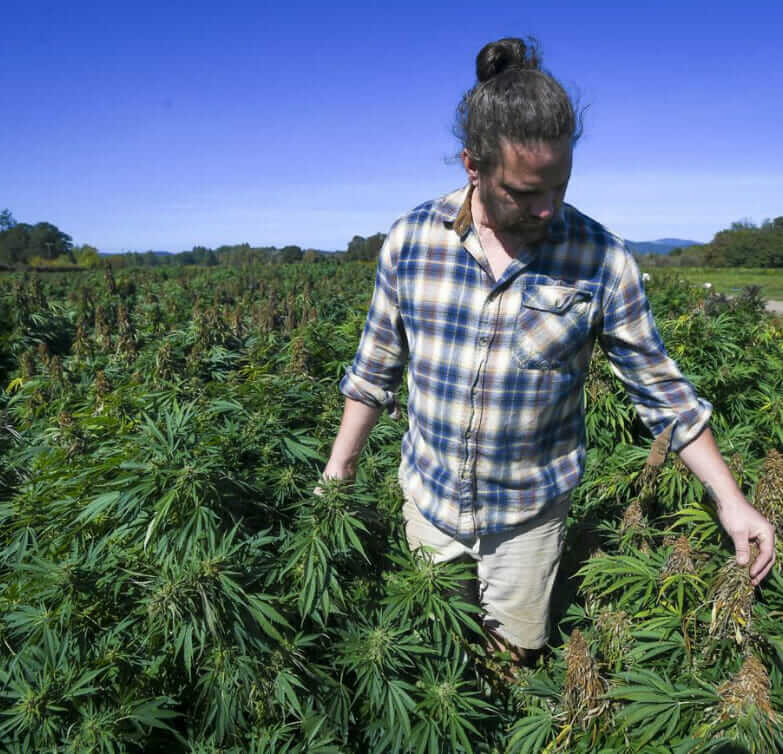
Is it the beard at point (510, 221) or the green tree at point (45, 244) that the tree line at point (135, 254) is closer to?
the green tree at point (45, 244)

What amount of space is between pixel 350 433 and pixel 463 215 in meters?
0.72

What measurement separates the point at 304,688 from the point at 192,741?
314 millimetres

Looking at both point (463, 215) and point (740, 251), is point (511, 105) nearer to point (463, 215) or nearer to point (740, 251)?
point (463, 215)

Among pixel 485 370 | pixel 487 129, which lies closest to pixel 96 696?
pixel 485 370

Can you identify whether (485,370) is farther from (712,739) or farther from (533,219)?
(712,739)

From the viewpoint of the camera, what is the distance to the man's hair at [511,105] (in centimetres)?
124

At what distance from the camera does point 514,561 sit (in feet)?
5.74

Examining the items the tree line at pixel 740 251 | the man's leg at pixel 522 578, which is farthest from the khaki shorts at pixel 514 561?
the tree line at pixel 740 251

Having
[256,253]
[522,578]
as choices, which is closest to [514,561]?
[522,578]

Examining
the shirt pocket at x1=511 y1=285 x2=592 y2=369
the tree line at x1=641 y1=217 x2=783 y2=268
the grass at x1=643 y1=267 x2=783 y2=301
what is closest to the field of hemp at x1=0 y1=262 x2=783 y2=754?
the shirt pocket at x1=511 y1=285 x2=592 y2=369

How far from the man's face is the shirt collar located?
3cm

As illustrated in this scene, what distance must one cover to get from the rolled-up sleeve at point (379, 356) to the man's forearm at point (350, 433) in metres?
0.03

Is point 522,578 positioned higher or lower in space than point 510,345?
lower

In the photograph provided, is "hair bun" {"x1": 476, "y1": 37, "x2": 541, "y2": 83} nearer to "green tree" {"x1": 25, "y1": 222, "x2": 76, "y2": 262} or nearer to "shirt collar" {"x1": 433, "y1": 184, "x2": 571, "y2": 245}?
"shirt collar" {"x1": 433, "y1": 184, "x2": 571, "y2": 245}
